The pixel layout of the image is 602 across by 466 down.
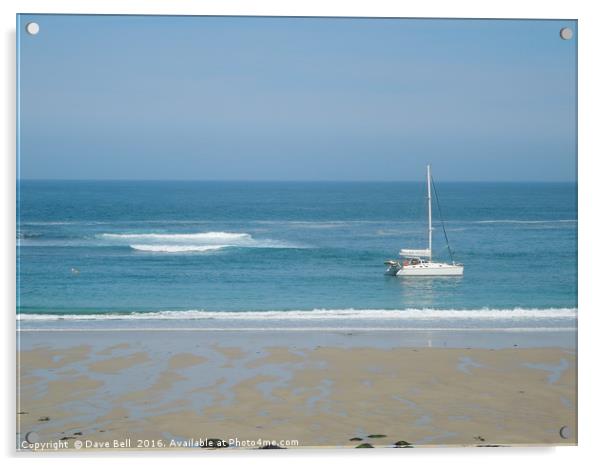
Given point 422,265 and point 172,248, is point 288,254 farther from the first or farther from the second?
point 422,265

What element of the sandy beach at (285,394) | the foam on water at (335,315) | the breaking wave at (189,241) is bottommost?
the sandy beach at (285,394)

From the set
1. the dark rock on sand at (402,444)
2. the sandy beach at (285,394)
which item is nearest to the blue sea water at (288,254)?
the sandy beach at (285,394)

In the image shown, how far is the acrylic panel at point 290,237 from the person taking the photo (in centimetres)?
581

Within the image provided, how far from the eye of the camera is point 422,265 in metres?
7.63

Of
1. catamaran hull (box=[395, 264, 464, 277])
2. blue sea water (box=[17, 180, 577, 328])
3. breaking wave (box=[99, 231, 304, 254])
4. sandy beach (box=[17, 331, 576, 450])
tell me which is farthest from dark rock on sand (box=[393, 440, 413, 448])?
breaking wave (box=[99, 231, 304, 254])

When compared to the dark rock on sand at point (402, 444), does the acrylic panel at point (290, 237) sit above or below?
above

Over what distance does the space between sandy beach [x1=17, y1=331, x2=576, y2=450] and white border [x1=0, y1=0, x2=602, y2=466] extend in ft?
0.24

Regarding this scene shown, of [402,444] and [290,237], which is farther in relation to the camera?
[290,237]

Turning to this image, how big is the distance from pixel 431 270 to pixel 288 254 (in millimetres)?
1199
